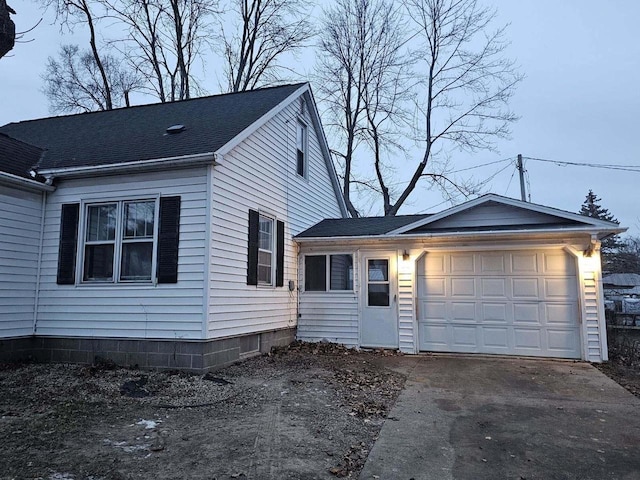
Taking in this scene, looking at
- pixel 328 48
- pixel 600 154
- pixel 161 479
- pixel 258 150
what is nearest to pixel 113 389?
pixel 161 479

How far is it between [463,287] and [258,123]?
5518 millimetres

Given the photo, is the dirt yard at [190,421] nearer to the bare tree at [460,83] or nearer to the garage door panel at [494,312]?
the garage door panel at [494,312]

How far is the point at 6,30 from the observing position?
3.35 m

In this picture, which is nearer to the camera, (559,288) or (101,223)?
(101,223)

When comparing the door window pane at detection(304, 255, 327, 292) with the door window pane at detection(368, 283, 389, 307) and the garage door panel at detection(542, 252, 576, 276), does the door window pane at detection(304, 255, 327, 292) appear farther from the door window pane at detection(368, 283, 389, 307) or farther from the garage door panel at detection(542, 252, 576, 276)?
the garage door panel at detection(542, 252, 576, 276)

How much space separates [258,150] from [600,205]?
43.6 metres

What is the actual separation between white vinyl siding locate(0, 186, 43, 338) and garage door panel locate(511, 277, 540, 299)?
30.3 feet

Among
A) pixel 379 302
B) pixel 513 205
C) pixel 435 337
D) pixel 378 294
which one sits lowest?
pixel 435 337

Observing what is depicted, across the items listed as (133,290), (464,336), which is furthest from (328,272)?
(133,290)

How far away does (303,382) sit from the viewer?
21.7 feet

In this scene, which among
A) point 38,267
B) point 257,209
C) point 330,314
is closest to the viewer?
point 38,267

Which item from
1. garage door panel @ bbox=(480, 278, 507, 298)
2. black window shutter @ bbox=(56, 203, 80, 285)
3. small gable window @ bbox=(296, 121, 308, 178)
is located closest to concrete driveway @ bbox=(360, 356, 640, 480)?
garage door panel @ bbox=(480, 278, 507, 298)

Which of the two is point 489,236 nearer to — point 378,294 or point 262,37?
point 378,294

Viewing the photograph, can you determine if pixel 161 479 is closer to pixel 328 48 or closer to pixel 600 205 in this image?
pixel 328 48
